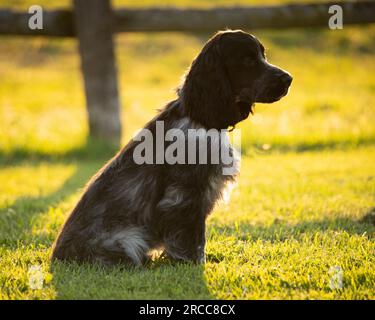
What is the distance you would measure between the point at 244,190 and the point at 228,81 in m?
3.12

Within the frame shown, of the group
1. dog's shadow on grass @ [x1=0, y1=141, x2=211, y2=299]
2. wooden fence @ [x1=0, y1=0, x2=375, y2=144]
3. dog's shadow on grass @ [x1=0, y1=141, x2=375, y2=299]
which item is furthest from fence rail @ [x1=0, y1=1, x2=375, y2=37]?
dog's shadow on grass @ [x1=0, y1=141, x2=211, y2=299]

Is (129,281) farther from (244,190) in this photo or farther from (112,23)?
(112,23)

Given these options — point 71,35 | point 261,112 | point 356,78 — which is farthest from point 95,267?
point 356,78

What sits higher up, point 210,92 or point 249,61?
point 249,61

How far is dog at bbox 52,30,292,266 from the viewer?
4.83m

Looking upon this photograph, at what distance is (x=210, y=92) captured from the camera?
4.92 meters

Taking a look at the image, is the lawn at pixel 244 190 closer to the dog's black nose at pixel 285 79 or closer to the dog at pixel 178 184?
the dog at pixel 178 184

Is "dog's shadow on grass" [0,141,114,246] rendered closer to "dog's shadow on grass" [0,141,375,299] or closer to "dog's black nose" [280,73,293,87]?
"dog's shadow on grass" [0,141,375,299]

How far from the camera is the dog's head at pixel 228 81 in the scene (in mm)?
4930

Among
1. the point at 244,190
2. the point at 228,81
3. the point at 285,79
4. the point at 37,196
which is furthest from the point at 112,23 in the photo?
the point at 285,79

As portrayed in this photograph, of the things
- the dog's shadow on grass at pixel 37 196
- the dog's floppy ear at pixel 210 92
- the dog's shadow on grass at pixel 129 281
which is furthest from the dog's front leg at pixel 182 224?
the dog's shadow on grass at pixel 37 196

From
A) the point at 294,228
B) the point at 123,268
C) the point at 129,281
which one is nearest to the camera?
the point at 129,281

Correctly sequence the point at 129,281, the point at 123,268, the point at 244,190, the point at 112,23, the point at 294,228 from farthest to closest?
the point at 112,23, the point at 244,190, the point at 294,228, the point at 123,268, the point at 129,281

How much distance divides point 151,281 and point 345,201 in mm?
3242
